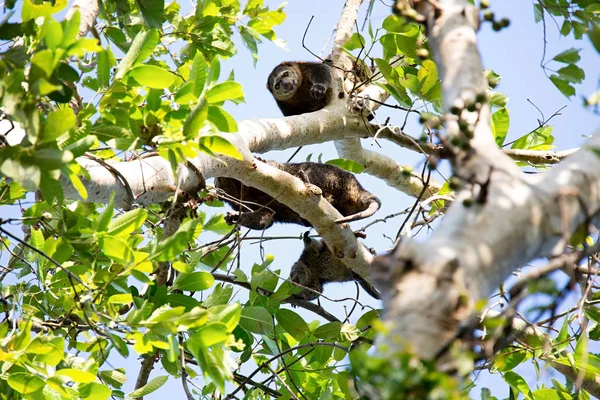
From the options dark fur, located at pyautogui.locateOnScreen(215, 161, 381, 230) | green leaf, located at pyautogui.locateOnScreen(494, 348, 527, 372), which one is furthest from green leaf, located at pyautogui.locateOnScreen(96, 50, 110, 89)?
dark fur, located at pyautogui.locateOnScreen(215, 161, 381, 230)

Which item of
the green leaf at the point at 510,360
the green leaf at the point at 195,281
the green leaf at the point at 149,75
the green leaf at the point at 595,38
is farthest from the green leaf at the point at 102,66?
the green leaf at the point at 510,360

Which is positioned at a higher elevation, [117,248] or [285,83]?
[285,83]

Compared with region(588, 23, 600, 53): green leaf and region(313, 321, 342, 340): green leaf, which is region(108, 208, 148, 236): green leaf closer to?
region(313, 321, 342, 340): green leaf

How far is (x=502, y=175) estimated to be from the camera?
149 centimetres

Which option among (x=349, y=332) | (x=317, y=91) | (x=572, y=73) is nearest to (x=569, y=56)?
(x=572, y=73)

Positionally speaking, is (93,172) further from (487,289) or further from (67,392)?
(487,289)

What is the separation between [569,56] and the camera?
7.88 feet

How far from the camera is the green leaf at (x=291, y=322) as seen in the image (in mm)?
3930

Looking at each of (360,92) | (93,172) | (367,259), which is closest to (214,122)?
(93,172)

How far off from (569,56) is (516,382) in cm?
223

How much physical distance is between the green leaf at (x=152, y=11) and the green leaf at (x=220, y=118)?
81 cm

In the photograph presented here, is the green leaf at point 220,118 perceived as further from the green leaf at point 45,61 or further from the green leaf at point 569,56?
the green leaf at point 569,56

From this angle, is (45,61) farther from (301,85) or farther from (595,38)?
(301,85)

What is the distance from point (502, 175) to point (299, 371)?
2841mm
